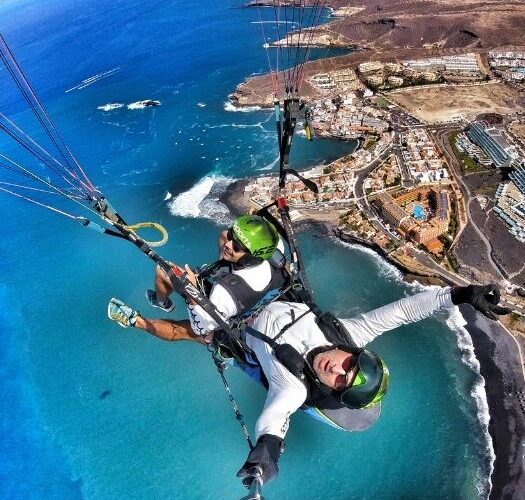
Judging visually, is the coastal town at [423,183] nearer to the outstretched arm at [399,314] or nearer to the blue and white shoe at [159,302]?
the blue and white shoe at [159,302]

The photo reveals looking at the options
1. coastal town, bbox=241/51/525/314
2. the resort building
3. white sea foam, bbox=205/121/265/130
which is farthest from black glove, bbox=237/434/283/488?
white sea foam, bbox=205/121/265/130

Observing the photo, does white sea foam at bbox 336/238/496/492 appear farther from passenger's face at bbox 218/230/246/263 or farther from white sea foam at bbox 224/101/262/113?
white sea foam at bbox 224/101/262/113

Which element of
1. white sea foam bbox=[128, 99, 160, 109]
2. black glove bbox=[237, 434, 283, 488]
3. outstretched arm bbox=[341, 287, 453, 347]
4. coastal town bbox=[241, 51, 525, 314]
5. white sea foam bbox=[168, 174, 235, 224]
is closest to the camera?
black glove bbox=[237, 434, 283, 488]

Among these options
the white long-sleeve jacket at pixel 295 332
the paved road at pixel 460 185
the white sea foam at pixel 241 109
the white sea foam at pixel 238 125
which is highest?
the white long-sleeve jacket at pixel 295 332

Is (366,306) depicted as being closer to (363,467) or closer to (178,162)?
(363,467)

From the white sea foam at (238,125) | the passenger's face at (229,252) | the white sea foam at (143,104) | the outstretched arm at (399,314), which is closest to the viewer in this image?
the outstretched arm at (399,314)

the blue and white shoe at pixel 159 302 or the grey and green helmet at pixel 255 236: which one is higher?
the grey and green helmet at pixel 255 236

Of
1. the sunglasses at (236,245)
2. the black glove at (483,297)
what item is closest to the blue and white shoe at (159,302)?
the sunglasses at (236,245)
